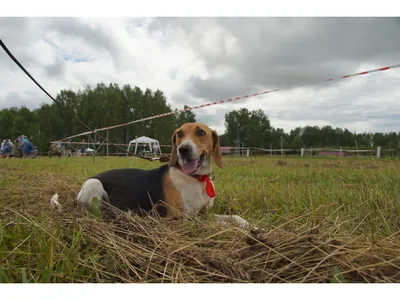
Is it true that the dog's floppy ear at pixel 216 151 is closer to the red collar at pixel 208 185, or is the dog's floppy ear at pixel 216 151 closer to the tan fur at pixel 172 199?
the red collar at pixel 208 185

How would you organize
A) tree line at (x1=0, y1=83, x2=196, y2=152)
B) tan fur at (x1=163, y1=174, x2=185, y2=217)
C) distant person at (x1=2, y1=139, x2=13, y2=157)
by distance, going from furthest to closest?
tree line at (x1=0, y1=83, x2=196, y2=152)
distant person at (x1=2, y1=139, x2=13, y2=157)
tan fur at (x1=163, y1=174, x2=185, y2=217)

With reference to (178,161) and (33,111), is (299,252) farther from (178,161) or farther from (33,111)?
(33,111)

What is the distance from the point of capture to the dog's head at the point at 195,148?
2.75 m

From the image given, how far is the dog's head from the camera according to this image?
108 inches

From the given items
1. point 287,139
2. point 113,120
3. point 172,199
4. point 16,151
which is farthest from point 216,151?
point 113,120

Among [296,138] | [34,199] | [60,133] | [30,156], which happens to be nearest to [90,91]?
[60,133]

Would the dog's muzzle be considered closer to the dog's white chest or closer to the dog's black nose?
the dog's black nose

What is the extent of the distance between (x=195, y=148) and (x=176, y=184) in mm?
456

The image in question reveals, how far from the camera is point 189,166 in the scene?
280 cm

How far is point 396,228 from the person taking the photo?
2.01 m

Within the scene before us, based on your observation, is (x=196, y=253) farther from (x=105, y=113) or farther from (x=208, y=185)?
(x=105, y=113)

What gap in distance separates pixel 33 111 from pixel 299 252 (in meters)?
52.9

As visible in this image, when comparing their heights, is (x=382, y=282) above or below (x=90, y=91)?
below

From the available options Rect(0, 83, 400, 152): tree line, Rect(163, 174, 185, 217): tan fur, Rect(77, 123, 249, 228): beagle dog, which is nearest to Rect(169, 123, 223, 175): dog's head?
Rect(77, 123, 249, 228): beagle dog
